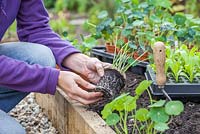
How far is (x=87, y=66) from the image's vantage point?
7.78 feet

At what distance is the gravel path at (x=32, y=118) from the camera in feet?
9.23

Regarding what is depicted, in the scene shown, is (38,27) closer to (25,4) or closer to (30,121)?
(25,4)

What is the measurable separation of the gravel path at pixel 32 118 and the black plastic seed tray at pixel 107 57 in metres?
0.43

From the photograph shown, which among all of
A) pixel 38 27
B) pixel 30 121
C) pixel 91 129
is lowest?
pixel 30 121

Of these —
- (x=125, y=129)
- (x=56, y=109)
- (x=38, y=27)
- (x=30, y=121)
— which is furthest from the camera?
(x=30, y=121)

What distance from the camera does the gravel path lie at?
2814 mm

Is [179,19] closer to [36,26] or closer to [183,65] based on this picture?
[183,65]

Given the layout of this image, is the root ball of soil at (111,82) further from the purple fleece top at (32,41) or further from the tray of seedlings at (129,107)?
the purple fleece top at (32,41)

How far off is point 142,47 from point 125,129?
2.56 ft

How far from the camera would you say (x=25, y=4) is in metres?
2.49

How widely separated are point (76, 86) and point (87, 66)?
0.27m

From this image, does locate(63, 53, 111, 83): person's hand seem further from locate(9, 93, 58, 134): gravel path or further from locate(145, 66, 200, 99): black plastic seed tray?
locate(9, 93, 58, 134): gravel path

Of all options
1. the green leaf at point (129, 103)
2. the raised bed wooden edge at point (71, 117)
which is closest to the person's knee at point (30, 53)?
the raised bed wooden edge at point (71, 117)

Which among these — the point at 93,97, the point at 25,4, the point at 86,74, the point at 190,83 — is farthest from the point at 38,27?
the point at 190,83
